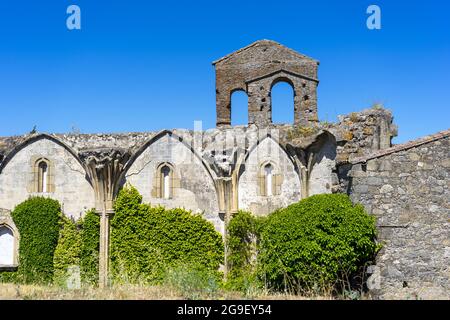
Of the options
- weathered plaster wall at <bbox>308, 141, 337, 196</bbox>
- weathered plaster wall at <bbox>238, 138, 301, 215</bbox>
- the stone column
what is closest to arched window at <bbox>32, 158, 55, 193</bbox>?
the stone column

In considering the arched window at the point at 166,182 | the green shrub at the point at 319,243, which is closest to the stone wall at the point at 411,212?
the green shrub at the point at 319,243

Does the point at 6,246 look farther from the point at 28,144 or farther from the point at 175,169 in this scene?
the point at 175,169

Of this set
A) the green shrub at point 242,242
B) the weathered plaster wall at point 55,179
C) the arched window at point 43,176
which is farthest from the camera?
the arched window at point 43,176

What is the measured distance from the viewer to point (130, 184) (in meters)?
18.8

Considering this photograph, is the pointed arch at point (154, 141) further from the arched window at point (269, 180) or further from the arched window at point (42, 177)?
the arched window at point (42, 177)

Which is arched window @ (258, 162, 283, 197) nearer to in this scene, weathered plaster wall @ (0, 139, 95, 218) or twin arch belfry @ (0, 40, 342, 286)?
twin arch belfry @ (0, 40, 342, 286)

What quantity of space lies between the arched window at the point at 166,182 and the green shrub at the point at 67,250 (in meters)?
3.26

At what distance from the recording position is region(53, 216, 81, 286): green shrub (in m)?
18.5

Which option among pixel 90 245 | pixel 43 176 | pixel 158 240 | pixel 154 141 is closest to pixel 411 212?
pixel 158 240

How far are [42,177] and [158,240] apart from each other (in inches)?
193

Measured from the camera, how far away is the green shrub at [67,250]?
18.5 m
